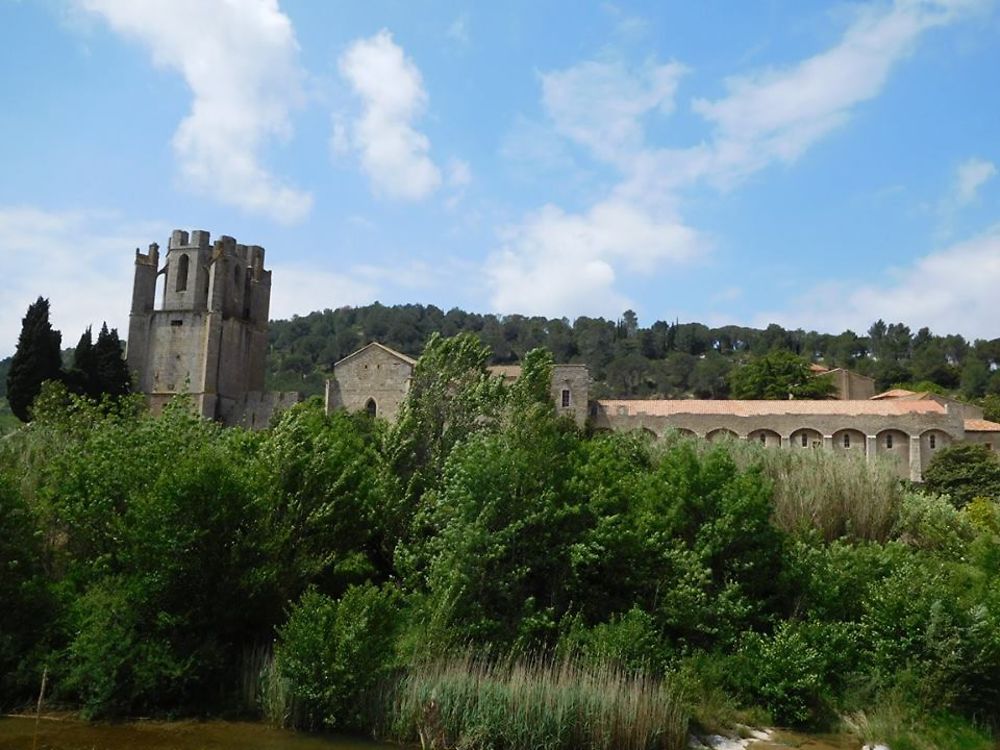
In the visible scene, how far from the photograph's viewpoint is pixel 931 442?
39625mm

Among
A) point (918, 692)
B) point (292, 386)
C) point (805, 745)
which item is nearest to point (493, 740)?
point (805, 745)

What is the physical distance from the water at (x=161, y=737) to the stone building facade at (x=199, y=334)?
33202 mm

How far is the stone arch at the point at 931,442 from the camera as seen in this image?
39.5m

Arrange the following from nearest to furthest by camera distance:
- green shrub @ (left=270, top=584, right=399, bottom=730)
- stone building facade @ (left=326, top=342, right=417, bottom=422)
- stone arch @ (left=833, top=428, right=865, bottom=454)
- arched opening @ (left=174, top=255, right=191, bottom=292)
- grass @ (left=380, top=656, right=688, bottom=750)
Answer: grass @ (left=380, top=656, right=688, bottom=750) < green shrub @ (left=270, top=584, right=399, bottom=730) < stone arch @ (left=833, top=428, right=865, bottom=454) < stone building facade @ (left=326, top=342, right=417, bottom=422) < arched opening @ (left=174, top=255, right=191, bottom=292)

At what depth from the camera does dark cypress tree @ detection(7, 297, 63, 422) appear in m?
40.4

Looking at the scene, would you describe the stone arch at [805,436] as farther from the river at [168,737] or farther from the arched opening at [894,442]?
the river at [168,737]

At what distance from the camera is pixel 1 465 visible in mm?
17422

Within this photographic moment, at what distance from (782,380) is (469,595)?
47791 mm

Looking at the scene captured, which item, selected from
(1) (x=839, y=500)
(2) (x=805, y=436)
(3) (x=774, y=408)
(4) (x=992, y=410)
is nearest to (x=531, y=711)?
(1) (x=839, y=500)

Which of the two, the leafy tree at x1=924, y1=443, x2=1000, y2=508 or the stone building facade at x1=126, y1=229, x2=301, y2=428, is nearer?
the leafy tree at x1=924, y1=443, x2=1000, y2=508

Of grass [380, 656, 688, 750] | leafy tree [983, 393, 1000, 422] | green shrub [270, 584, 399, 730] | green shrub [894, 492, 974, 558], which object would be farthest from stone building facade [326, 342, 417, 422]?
leafy tree [983, 393, 1000, 422]

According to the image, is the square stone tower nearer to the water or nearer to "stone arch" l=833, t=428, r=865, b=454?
"stone arch" l=833, t=428, r=865, b=454

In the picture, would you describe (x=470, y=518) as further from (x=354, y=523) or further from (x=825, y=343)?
(x=825, y=343)

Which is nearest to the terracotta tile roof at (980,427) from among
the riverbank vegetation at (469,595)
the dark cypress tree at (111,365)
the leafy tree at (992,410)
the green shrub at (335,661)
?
the leafy tree at (992,410)
